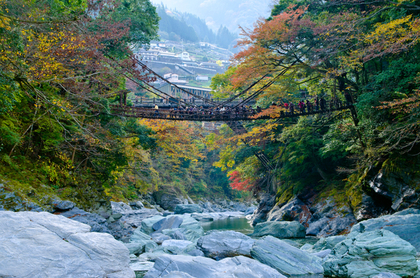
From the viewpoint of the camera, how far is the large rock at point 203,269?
505 cm

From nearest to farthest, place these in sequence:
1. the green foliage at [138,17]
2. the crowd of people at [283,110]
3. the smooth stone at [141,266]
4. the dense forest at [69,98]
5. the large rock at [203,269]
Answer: the large rock at [203,269]
the dense forest at [69,98]
the smooth stone at [141,266]
the crowd of people at [283,110]
the green foliage at [138,17]

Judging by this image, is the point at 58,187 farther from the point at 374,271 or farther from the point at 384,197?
the point at 384,197

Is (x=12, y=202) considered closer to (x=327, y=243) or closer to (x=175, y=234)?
(x=175, y=234)

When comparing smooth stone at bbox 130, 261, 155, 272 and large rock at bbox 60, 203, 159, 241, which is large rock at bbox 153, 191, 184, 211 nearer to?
large rock at bbox 60, 203, 159, 241

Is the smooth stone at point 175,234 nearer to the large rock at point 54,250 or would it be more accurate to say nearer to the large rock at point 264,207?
the large rock at point 54,250

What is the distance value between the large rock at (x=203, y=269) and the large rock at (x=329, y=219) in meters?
5.72

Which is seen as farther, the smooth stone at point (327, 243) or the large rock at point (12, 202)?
the smooth stone at point (327, 243)

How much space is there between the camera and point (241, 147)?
627 inches

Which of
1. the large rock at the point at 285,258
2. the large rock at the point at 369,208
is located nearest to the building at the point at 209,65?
the large rock at the point at 369,208

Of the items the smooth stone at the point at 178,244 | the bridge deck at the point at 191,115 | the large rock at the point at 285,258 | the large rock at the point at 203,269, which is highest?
the bridge deck at the point at 191,115

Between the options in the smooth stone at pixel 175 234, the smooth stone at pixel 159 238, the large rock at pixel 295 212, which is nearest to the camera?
the smooth stone at pixel 159 238

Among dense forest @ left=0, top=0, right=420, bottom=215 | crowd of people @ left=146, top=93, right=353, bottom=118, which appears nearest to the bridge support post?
dense forest @ left=0, top=0, right=420, bottom=215

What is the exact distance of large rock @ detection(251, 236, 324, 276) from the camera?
6.07 metres

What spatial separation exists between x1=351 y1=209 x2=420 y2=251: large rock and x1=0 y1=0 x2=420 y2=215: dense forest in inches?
49.1
